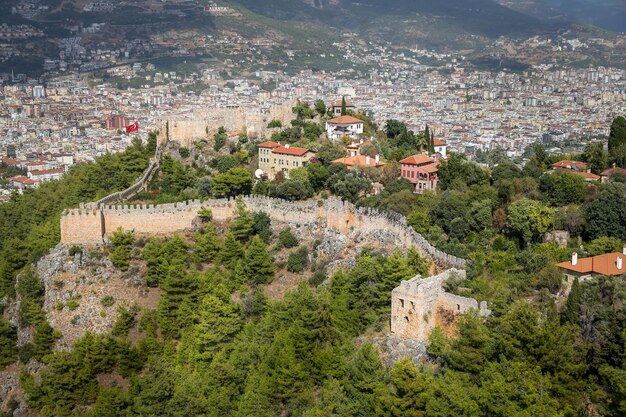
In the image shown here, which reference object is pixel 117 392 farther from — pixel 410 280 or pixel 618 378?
pixel 618 378

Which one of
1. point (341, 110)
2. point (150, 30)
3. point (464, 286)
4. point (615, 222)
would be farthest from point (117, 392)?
point (150, 30)

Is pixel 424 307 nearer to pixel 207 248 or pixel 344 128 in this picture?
pixel 207 248

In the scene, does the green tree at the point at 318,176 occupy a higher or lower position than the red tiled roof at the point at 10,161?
higher

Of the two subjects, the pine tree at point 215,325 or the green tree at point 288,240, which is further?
the green tree at point 288,240

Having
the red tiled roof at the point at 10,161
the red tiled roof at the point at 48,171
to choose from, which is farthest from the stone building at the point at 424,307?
the red tiled roof at the point at 10,161

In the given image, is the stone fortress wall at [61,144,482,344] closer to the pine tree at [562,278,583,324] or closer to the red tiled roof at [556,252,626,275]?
the red tiled roof at [556,252,626,275]

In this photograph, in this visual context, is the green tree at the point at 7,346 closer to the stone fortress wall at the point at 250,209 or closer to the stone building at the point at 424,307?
the stone fortress wall at the point at 250,209

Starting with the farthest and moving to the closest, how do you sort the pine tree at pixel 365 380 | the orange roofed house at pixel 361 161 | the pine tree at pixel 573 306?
the orange roofed house at pixel 361 161
the pine tree at pixel 365 380
the pine tree at pixel 573 306
